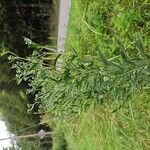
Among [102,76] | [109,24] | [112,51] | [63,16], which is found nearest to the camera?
[102,76]

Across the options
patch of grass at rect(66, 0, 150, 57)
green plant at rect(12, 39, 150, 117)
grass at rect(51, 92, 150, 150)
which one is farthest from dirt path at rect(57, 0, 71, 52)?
green plant at rect(12, 39, 150, 117)

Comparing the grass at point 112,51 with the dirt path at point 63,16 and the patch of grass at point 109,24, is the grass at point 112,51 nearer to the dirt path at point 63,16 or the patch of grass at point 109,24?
the patch of grass at point 109,24

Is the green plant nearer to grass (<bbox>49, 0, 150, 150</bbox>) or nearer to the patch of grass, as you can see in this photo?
grass (<bbox>49, 0, 150, 150</bbox>)

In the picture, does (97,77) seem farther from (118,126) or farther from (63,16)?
(63,16)

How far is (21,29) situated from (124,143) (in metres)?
5.02

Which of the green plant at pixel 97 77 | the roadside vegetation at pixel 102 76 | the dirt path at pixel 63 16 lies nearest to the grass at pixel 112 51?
the roadside vegetation at pixel 102 76

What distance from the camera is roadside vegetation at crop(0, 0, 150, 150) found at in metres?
3.21

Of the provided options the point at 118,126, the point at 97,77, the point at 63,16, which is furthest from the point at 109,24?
the point at 63,16

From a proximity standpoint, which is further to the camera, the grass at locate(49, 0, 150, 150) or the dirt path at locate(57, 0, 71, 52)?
the dirt path at locate(57, 0, 71, 52)

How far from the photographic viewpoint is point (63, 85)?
3.89 m

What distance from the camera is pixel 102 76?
329 centimetres

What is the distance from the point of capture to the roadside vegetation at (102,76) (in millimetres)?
3212

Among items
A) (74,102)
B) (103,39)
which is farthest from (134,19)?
(74,102)

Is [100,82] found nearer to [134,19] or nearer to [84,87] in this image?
[84,87]
